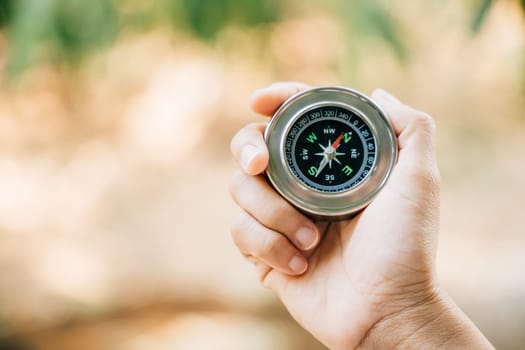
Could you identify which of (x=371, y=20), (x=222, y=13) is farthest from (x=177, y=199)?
(x=371, y=20)

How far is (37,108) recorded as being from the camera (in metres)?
3.52

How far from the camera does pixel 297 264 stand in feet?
3.94

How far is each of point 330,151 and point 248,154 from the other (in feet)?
0.60

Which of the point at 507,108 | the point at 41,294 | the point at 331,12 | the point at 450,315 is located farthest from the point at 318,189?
the point at 507,108

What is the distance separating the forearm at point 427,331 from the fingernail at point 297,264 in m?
0.19

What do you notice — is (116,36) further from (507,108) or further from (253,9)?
(507,108)

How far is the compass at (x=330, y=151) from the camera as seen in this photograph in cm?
117

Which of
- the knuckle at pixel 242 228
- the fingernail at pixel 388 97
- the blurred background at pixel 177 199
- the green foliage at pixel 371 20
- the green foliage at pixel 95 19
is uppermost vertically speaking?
the blurred background at pixel 177 199

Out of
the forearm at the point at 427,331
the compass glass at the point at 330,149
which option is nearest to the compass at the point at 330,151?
the compass glass at the point at 330,149

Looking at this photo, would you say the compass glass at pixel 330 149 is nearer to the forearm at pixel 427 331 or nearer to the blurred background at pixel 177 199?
the forearm at pixel 427 331

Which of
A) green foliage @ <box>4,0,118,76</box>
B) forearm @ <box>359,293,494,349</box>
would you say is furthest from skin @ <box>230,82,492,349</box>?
green foliage @ <box>4,0,118,76</box>

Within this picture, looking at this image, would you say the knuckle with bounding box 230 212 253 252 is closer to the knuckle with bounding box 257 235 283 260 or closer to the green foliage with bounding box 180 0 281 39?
the knuckle with bounding box 257 235 283 260

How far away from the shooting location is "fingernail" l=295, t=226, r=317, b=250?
118cm

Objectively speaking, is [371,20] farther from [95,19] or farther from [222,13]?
[95,19]
